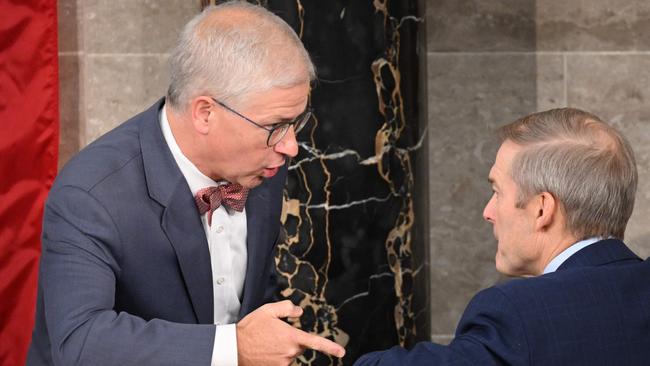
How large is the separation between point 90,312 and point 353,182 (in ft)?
5.36

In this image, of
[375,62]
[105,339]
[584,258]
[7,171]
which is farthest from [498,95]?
[105,339]

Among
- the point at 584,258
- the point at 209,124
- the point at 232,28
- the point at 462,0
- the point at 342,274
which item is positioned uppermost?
the point at 462,0

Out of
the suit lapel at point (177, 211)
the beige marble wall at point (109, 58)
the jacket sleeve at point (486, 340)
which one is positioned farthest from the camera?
the beige marble wall at point (109, 58)

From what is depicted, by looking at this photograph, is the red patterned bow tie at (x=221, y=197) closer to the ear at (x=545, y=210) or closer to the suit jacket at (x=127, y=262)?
the suit jacket at (x=127, y=262)

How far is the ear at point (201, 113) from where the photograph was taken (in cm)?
226

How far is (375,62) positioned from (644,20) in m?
1.18

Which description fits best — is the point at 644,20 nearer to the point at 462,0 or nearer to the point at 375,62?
the point at 462,0

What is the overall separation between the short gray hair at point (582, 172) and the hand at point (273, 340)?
1.80 feet

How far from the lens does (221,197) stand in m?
2.43

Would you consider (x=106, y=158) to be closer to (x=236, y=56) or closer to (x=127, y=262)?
(x=127, y=262)

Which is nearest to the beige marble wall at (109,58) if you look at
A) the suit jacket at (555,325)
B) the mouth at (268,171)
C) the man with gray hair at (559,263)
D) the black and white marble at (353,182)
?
the black and white marble at (353,182)

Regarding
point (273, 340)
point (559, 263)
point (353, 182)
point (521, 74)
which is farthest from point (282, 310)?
point (521, 74)

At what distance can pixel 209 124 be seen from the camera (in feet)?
7.54

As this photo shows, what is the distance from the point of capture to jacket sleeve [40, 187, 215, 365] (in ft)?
6.74
